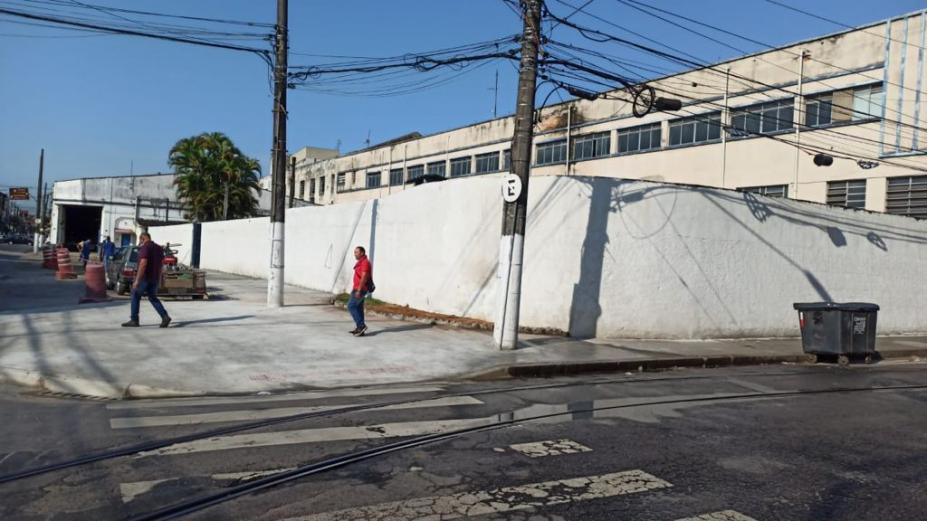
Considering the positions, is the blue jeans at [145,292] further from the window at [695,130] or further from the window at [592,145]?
the window at [592,145]

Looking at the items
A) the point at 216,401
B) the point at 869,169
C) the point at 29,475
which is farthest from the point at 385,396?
the point at 869,169

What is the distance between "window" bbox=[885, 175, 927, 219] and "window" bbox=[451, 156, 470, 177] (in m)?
26.2

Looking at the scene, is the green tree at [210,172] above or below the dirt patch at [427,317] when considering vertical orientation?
above

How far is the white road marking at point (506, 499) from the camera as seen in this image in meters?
4.30

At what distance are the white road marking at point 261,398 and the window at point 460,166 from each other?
1525 inches

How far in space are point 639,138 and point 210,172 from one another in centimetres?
2658

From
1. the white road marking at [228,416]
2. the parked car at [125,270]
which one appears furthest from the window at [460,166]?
the white road marking at [228,416]

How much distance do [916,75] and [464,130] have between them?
27.7 meters

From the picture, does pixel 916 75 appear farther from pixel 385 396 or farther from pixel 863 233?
pixel 385 396

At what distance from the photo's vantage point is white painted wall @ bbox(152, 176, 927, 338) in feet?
44.0

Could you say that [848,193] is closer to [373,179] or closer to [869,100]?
[869,100]

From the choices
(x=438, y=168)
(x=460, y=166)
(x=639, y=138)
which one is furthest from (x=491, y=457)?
(x=438, y=168)

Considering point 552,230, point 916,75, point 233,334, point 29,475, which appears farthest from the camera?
point 916,75

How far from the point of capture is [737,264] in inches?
583
